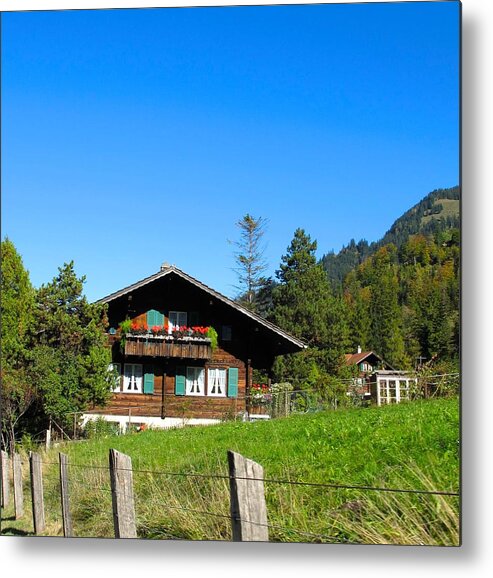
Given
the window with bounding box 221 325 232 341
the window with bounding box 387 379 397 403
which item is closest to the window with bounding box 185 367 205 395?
the window with bounding box 221 325 232 341

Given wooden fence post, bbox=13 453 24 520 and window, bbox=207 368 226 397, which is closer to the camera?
wooden fence post, bbox=13 453 24 520

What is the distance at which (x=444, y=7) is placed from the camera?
5.82 m

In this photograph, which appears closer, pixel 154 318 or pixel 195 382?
pixel 154 318

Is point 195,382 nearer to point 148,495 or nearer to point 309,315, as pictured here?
point 309,315

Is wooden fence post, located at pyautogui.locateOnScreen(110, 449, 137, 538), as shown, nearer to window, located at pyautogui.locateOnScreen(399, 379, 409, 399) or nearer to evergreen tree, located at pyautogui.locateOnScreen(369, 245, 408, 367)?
evergreen tree, located at pyautogui.locateOnScreen(369, 245, 408, 367)

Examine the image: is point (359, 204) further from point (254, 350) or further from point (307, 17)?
point (254, 350)

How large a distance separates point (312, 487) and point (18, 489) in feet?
7.97

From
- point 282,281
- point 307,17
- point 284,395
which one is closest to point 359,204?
point 307,17

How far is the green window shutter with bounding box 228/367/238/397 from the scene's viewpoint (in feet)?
46.2

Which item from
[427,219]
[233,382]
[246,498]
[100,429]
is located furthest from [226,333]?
[246,498]

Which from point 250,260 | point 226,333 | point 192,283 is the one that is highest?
point 250,260

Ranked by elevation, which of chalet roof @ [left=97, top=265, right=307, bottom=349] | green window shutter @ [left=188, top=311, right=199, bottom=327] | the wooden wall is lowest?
the wooden wall

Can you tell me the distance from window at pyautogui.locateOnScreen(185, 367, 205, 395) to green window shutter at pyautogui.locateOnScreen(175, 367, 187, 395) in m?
0.06

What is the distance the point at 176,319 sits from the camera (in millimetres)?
13625
